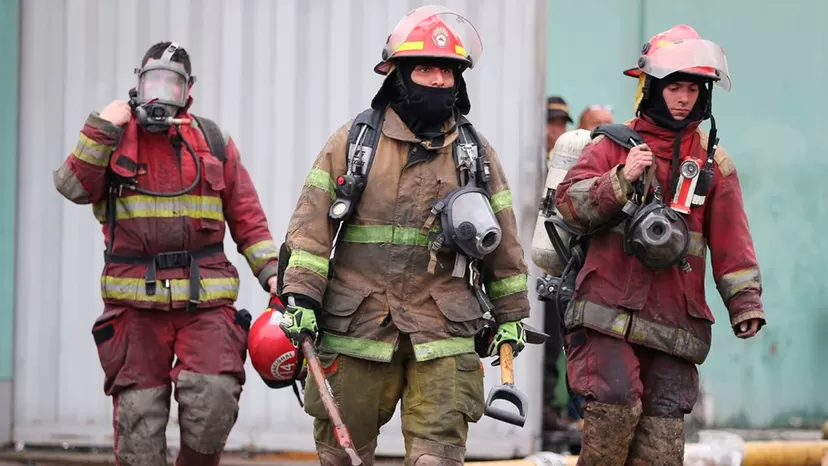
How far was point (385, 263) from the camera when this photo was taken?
19.7 feet

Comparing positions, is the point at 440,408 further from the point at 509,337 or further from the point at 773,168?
the point at 773,168

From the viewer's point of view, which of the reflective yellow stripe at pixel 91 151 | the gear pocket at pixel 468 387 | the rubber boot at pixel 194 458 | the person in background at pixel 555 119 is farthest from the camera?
the person in background at pixel 555 119

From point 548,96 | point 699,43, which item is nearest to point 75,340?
point 548,96

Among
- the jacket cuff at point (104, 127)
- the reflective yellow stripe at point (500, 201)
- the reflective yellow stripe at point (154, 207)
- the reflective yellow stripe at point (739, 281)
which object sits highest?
the jacket cuff at point (104, 127)

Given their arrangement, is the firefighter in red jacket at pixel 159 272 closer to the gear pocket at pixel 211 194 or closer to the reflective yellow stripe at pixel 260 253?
the gear pocket at pixel 211 194

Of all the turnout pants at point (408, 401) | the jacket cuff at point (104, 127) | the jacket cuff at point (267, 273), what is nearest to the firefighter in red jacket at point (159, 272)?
the jacket cuff at point (104, 127)

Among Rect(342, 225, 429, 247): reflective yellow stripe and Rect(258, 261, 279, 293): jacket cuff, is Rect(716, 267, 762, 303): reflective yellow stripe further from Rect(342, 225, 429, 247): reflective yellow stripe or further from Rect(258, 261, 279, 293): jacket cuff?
Rect(258, 261, 279, 293): jacket cuff

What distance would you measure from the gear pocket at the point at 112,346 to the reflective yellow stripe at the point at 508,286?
1991 millimetres

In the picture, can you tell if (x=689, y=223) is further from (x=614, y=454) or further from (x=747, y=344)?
(x=747, y=344)

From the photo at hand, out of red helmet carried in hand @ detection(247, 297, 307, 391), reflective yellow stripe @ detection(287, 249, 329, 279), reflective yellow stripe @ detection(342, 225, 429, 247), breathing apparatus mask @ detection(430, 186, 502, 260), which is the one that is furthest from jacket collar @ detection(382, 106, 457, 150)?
red helmet carried in hand @ detection(247, 297, 307, 391)

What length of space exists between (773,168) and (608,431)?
15.3ft

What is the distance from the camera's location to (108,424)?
9.62m

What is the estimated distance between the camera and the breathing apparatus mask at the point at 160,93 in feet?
23.2

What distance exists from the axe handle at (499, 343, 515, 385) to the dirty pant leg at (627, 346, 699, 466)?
0.82 meters
